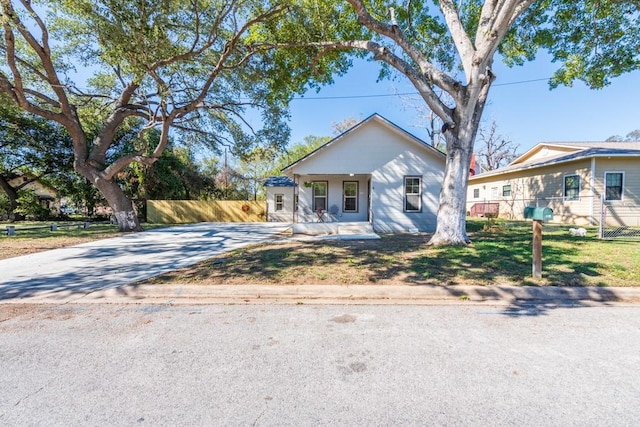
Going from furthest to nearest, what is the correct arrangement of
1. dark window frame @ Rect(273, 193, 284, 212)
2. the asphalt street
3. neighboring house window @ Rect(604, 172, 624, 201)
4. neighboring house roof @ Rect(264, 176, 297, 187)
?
1. dark window frame @ Rect(273, 193, 284, 212)
2. neighboring house roof @ Rect(264, 176, 297, 187)
3. neighboring house window @ Rect(604, 172, 624, 201)
4. the asphalt street

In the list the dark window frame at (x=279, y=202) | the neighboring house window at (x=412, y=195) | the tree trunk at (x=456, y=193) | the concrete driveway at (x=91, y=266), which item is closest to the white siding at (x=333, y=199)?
the neighboring house window at (x=412, y=195)

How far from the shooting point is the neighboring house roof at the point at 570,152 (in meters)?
13.1

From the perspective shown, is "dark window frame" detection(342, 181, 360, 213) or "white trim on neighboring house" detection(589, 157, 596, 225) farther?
"dark window frame" detection(342, 181, 360, 213)

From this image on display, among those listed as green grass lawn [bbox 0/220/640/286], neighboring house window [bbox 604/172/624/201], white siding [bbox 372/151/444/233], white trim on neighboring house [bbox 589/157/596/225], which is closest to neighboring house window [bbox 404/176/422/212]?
white siding [bbox 372/151/444/233]

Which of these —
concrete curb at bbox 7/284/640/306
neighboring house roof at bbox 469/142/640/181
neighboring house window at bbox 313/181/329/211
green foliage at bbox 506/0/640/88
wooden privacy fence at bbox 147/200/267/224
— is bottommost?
concrete curb at bbox 7/284/640/306

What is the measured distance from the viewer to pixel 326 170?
13.2 metres

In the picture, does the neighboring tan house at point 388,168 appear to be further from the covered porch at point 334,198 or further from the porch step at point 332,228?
the covered porch at point 334,198

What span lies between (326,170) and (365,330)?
10.4m

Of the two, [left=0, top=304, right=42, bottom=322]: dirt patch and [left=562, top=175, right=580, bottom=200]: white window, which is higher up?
[left=562, top=175, right=580, bottom=200]: white window

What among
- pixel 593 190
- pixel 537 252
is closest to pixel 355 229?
pixel 537 252

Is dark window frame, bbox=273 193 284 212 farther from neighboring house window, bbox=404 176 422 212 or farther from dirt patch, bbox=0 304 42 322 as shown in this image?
dirt patch, bbox=0 304 42 322

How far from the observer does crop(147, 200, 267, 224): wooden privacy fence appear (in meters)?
21.0

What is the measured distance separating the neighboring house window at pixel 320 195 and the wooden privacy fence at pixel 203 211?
21.7 ft

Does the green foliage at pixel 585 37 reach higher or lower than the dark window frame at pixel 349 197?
higher
